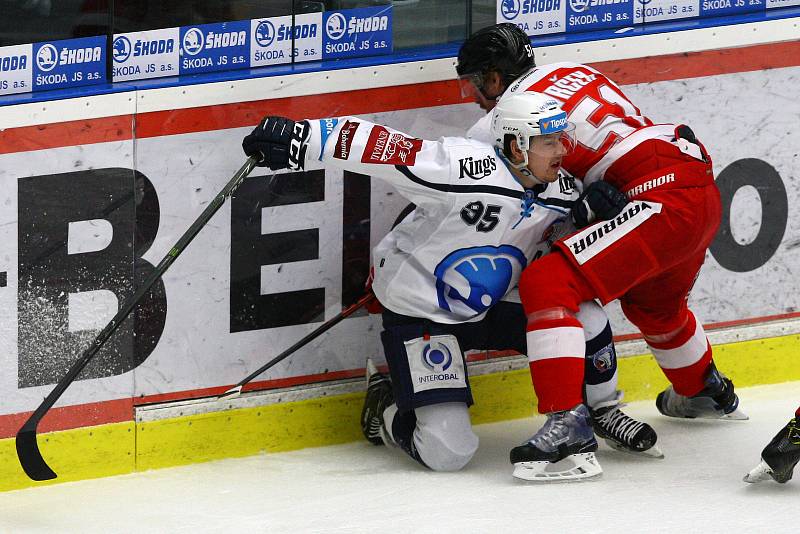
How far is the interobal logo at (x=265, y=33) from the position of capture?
375 centimetres

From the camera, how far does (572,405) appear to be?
11.1 ft

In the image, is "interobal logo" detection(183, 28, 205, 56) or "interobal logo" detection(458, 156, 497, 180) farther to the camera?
"interobal logo" detection(183, 28, 205, 56)

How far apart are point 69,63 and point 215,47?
1.28 ft

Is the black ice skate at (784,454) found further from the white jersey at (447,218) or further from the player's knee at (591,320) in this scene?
the white jersey at (447,218)

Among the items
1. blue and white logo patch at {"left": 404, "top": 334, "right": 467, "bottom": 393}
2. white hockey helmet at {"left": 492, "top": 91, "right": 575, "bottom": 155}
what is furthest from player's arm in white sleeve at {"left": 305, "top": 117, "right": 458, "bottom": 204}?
blue and white logo patch at {"left": 404, "top": 334, "right": 467, "bottom": 393}

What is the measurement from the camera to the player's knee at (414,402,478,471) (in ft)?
11.6

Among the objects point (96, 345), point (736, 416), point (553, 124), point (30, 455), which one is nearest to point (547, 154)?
point (553, 124)

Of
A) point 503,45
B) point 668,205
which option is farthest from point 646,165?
point 503,45

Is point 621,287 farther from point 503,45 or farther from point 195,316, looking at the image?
point 195,316

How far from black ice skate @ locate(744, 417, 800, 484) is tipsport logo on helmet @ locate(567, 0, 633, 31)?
144 centimetres

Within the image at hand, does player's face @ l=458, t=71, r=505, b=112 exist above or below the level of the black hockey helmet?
below

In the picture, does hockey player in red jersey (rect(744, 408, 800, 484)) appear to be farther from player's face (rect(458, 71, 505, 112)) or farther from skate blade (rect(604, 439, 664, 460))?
player's face (rect(458, 71, 505, 112))

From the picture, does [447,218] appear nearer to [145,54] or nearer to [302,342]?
[302,342]

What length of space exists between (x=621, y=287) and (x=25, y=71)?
5.17ft
